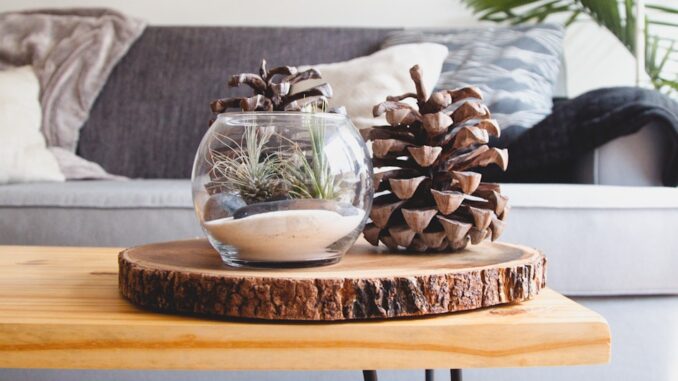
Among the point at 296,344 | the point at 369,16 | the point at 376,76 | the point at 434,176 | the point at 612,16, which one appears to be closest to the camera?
the point at 296,344

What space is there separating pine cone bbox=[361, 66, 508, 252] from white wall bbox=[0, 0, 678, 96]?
5.55ft

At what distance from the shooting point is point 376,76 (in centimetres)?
161

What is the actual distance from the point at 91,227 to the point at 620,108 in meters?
1.05

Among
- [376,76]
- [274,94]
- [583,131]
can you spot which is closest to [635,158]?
[583,131]

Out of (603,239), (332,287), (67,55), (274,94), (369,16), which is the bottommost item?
(603,239)

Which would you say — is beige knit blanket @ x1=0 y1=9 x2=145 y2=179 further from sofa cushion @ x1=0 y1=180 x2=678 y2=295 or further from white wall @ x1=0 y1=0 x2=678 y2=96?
sofa cushion @ x1=0 y1=180 x2=678 y2=295

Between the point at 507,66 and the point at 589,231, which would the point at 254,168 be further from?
the point at 507,66

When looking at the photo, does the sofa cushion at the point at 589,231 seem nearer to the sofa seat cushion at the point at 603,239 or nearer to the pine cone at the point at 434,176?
the sofa seat cushion at the point at 603,239

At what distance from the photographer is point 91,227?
126cm

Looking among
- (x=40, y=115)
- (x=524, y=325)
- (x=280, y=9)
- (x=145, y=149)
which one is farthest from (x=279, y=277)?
(x=280, y=9)

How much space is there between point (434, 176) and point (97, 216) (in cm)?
77

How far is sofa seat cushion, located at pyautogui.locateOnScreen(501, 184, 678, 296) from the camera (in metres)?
1.17

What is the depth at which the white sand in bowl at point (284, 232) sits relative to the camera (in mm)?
555

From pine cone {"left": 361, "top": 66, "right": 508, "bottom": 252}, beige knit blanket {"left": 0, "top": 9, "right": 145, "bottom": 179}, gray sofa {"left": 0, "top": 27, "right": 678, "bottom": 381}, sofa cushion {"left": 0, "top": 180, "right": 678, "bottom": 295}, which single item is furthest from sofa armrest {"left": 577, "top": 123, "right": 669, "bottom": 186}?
beige knit blanket {"left": 0, "top": 9, "right": 145, "bottom": 179}
